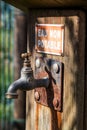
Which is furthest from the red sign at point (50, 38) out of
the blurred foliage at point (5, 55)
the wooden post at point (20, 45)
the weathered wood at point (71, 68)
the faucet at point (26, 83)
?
the blurred foliage at point (5, 55)

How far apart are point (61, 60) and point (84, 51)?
4.8 inches

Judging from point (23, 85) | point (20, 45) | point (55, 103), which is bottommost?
point (55, 103)

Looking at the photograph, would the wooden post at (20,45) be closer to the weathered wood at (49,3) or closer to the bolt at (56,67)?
the weathered wood at (49,3)

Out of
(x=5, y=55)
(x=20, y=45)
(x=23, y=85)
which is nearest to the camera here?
(x=23, y=85)

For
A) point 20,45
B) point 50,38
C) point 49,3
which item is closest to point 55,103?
point 50,38

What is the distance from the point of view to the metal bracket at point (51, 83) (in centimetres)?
194

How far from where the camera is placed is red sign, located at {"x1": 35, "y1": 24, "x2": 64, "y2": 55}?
1927mm

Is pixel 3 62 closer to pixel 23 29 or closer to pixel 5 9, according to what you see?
pixel 5 9

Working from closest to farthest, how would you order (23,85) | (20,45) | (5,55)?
(23,85), (20,45), (5,55)

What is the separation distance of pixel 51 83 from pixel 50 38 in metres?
0.23

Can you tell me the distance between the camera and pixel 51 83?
1.99 metres

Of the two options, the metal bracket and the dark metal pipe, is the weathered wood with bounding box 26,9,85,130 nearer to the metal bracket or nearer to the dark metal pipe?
the metal bracket

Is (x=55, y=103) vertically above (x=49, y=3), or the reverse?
(x=49, y=3)

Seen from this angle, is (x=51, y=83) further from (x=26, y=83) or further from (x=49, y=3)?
(x=49, y=3)
